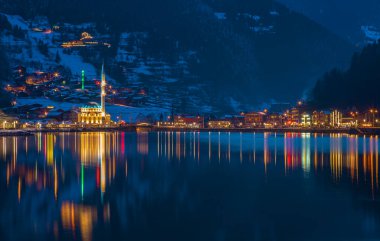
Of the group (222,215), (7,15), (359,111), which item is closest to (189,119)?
(359,111)

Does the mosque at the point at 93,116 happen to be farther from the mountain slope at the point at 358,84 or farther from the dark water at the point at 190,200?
the dark water at the point at 190,200

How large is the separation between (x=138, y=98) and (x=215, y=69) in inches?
1711

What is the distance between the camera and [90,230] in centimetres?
1468

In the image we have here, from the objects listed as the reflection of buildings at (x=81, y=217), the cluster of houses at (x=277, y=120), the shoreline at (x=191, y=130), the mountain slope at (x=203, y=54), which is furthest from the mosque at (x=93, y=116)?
the reflection of buildings at (x=81, y=217)

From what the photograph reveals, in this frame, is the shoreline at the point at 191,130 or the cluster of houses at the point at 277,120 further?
the cluster of houses at the point at 277,120

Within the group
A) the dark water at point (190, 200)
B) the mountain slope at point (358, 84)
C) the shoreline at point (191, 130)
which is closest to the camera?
the dark water at point (190, 200)

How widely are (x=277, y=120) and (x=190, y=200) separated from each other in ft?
318

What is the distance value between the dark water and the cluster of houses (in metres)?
54.4

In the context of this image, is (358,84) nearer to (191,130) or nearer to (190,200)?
(191,130)

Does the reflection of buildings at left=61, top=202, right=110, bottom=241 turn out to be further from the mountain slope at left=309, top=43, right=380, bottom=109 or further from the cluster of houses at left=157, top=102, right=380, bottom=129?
the cluster of houses at left=157, top=102, right=380, bottom=129

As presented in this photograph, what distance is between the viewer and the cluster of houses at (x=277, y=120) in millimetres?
84062

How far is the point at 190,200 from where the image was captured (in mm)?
18766

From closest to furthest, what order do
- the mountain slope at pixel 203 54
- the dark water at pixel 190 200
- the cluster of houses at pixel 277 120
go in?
the dark water at pixel 190 200
the cluster of houses at pixel 277 120
the mountain slope at pixel 203 54

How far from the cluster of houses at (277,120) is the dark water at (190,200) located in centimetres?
5443
